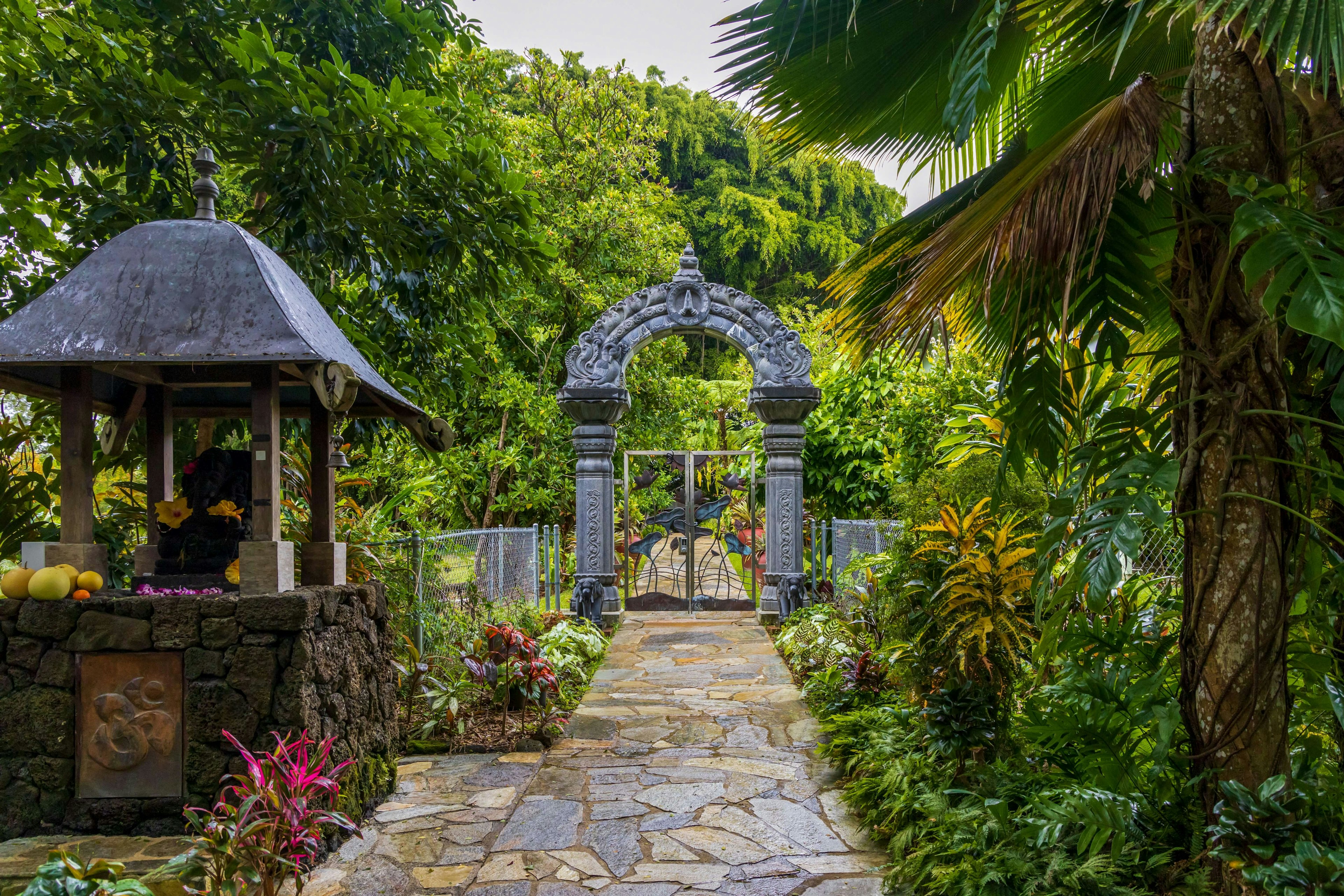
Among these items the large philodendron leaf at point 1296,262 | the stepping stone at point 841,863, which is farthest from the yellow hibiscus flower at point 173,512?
the large philodendron leaf at point 1296,262

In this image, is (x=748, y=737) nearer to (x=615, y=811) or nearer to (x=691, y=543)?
(x=615, y=811)

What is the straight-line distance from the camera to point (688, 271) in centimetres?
1031

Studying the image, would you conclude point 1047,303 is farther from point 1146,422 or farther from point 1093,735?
point 1093,735

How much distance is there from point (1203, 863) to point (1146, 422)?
4.79 ft

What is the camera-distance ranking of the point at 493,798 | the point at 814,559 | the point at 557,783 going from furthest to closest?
1. the point at 814,559
2. the point at 557,783
3. the point at 493,798

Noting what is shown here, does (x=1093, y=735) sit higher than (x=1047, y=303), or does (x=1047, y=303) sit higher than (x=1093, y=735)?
(x=1047, y=303)

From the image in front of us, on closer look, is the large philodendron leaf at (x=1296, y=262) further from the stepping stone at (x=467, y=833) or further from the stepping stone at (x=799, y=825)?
the stepping stone at (x=467, y=833)

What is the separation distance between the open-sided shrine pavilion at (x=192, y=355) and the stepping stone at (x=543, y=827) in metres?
1.51

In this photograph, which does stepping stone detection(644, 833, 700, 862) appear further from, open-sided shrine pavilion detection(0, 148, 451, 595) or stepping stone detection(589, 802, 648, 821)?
open-sided shrine pavilion detection(0, 148, 451, 595)

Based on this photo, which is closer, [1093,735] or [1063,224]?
[1063,224]

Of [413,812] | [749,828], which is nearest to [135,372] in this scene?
[413,812]

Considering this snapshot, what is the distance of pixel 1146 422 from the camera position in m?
3.09

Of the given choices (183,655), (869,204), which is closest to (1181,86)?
(183,655)

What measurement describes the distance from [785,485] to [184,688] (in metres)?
7.41
